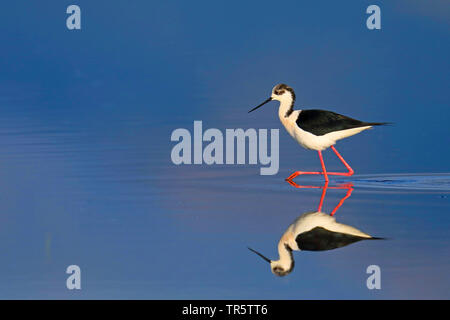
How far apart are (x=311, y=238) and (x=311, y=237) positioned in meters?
0.04

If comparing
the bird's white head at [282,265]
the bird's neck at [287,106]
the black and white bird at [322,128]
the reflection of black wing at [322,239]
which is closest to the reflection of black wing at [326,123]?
the black and white bird at [322,128]

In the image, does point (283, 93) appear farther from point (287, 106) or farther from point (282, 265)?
point (282, 265)

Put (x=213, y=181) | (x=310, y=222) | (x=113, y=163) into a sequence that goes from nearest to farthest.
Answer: (x=310, y=222) < (x=213, y=181) < (x=113, y=163)

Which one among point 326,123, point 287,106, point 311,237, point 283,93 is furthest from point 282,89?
point 311,237

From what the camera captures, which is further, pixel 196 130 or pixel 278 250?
pixel 196 130

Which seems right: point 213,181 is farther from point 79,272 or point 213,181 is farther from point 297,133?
point 79,272

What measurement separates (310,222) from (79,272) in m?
2.47

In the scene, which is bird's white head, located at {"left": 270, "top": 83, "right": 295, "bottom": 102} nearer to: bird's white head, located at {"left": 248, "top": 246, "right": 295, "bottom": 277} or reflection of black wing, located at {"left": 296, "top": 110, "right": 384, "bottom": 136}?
reflection of black wing, located at {"left": 296, "top": 110, "right": 384, "bottom": 136}

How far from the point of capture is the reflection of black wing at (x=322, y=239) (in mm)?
9023

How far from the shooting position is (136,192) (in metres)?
12.1

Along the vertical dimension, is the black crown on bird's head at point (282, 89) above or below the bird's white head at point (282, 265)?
above

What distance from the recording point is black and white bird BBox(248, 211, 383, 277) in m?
8.54

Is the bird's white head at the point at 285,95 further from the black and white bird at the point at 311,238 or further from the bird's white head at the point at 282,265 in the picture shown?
the bird's white head at the point at 282,265

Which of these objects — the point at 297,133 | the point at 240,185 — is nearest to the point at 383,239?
the point at 240,185
